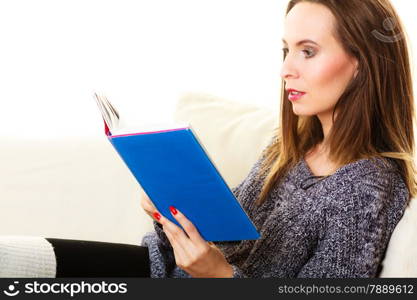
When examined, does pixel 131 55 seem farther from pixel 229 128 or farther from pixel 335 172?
pixel 335 172

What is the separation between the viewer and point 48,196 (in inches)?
72.4

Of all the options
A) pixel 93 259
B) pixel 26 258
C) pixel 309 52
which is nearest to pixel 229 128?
pixel 309 52

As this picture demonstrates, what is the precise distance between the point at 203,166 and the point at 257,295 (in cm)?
27

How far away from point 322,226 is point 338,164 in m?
0.17

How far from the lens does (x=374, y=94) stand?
138 centimetres

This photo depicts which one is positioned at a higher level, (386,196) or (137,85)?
(137,85)

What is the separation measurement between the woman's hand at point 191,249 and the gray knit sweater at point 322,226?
2.6 inches

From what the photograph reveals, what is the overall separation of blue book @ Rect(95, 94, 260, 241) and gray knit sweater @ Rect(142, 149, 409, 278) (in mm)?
156

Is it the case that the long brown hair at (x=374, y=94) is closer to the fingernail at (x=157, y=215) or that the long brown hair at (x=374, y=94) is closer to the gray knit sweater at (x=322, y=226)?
the gray knit sweater at (x=322, y=226)

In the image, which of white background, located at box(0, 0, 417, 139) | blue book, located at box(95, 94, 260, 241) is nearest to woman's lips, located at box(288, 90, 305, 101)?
blue book, located at box(95, 94, 260, 241)

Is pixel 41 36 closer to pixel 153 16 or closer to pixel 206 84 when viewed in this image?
pixel 153 16

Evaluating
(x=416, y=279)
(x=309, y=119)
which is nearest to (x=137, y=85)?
(x=309, y=119)

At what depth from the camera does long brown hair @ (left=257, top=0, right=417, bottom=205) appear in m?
1.35

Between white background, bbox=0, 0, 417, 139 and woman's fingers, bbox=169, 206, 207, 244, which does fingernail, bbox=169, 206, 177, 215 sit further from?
white background, bbox=0, 0, 417, 139
